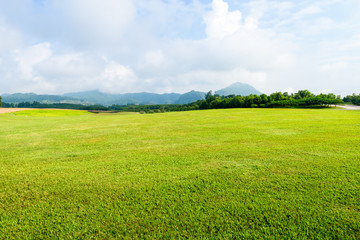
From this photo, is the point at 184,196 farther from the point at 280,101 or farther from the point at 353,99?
the point at 353,99

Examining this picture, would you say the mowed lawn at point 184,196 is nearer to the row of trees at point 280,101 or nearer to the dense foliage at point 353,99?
the row of trees at point 280,101

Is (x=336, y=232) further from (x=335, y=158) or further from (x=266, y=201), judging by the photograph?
(x=335, y=158)

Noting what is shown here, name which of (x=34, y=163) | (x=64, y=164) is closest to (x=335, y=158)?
(x=64, y=164)

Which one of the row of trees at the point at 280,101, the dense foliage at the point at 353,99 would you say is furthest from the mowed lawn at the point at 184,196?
the dense foliage at the point at 353,99

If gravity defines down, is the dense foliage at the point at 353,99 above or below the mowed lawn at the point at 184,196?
above

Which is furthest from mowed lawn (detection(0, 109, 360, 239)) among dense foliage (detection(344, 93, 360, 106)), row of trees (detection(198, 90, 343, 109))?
dense foliage (detection(344, 93, 360, 106))

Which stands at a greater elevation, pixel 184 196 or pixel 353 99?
pixel 353 99

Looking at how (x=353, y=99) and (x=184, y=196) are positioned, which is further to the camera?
(x=353, y=99)

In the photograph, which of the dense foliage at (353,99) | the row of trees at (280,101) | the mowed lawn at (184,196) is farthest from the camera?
the dense foliage at (353,99)

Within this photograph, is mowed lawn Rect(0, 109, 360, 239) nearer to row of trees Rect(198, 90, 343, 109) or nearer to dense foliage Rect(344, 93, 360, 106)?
row of trees Rect(198, 90, 343, 109)

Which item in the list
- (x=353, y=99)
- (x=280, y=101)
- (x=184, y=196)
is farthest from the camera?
(x=353, y=99)

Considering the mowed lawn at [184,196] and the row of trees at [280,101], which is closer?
the mowed lawn at [184,196]

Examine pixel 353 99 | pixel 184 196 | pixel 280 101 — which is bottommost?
pixel 184 196

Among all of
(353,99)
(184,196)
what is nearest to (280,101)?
(353,99)
